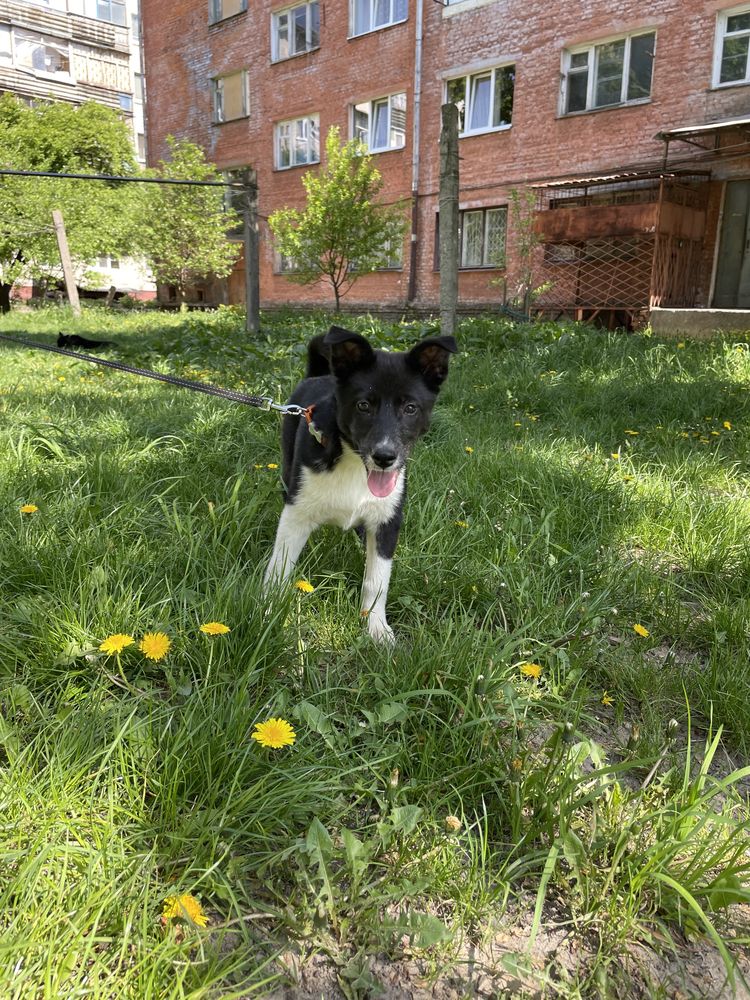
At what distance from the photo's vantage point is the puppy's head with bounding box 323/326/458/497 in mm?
2432

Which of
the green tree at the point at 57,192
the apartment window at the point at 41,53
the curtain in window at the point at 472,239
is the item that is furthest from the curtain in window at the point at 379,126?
the apartment window at the point at 41,53

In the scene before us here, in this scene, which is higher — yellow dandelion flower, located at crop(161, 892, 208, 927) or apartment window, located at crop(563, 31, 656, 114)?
apartment window, located at crop(563, 31, 656, 114)

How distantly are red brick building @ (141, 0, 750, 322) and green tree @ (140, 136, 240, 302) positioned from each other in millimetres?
2184

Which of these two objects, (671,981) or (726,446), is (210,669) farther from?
(726,446)

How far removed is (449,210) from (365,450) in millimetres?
5839

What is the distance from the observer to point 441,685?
202 cm

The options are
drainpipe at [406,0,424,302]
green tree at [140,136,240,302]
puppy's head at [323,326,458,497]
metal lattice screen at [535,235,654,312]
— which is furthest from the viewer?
green tree at [140,136,240,302]

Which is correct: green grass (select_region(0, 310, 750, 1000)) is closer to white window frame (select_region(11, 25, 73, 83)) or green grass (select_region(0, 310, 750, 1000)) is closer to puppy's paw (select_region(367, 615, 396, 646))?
puppy's paw (select_region(367, 615, 396, 646))

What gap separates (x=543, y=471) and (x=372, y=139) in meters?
19.2

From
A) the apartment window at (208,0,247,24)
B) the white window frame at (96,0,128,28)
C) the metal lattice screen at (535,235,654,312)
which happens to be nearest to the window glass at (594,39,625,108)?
the metal lattice screen at (535,235,654,312)

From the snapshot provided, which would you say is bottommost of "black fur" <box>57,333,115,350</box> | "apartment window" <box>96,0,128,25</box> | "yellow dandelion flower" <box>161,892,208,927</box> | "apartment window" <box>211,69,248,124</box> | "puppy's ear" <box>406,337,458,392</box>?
"yellow dandelion flower" <box>161,892,208,927</box>

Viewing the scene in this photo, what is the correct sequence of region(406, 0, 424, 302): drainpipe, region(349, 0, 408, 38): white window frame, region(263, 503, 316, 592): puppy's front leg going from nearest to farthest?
region(263, 503, 316, 592): puppy's front leg < region(406, 0, 424, 302): drainpipe < region(349, 0, 408, 38): white window frame

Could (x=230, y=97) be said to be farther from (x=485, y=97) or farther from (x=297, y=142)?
(x=485, y=97)

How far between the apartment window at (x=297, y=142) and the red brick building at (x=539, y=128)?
0.20ft
